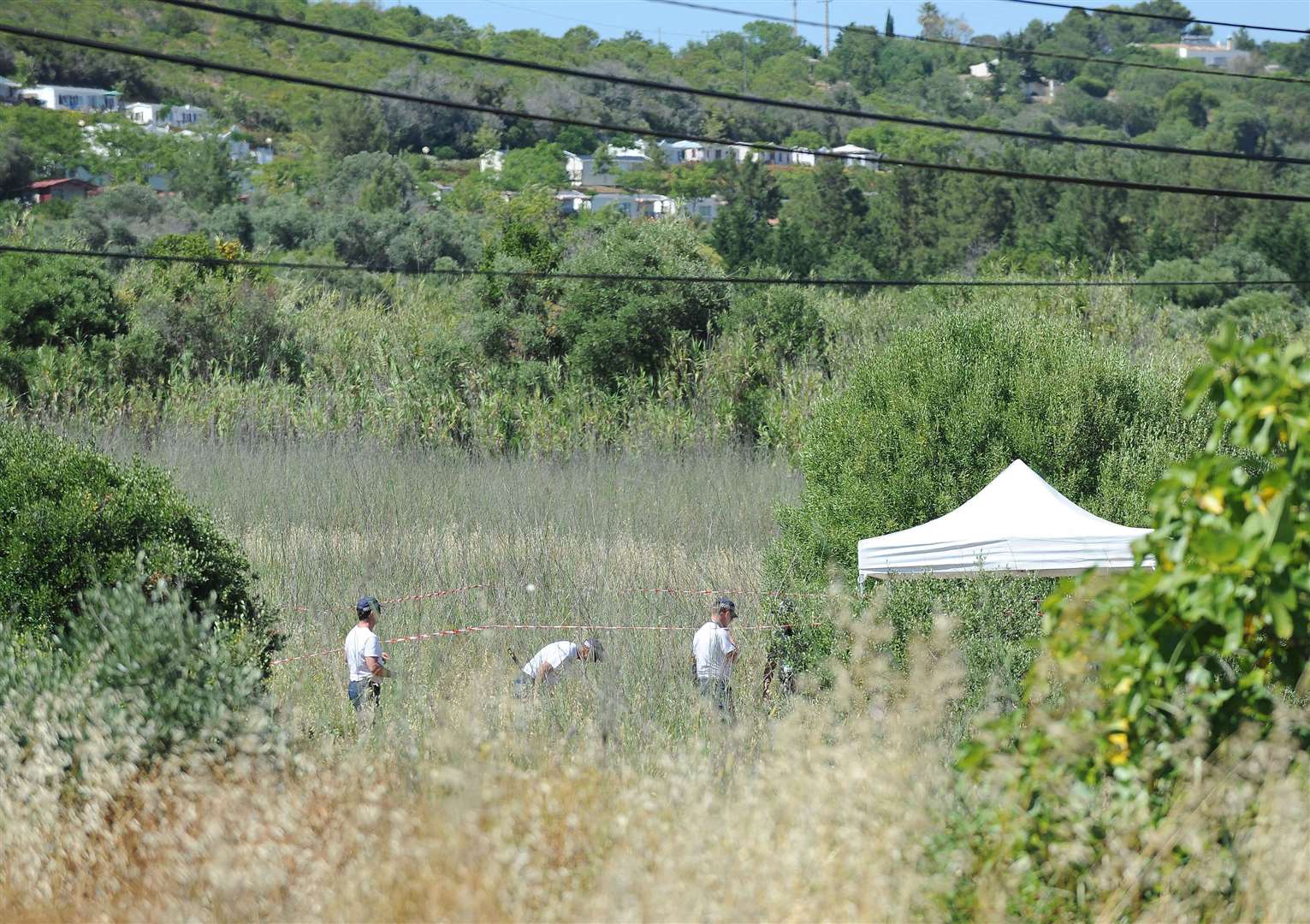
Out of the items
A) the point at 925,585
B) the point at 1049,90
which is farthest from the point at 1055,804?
the point at 1049,90

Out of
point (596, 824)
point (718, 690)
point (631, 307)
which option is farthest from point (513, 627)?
point (631, 307)

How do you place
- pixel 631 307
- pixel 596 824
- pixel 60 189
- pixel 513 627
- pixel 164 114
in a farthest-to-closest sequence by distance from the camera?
1. pixel 164 114
2. pixel 60 189
3. pixel 631 307
4. pixel 513 627
5. pixel 596 824

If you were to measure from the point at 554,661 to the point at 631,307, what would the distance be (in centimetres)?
1834

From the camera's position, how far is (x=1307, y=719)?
17.7 ft

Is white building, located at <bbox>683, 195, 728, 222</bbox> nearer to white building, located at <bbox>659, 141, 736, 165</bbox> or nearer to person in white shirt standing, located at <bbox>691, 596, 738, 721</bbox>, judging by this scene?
white building, located at <bbox>659, 141, 736, 165</bbox>

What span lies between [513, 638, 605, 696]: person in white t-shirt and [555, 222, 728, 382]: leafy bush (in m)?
17.9

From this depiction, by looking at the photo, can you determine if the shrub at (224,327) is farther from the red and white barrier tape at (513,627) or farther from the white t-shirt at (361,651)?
the white t-shirt at (361,651)

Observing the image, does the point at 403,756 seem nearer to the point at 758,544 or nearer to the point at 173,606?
the point at 173,606

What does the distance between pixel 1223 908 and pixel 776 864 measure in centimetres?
139

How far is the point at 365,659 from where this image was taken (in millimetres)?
10664

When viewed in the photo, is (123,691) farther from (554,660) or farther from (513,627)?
(513,627)

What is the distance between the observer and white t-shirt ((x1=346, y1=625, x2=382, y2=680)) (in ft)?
34.9

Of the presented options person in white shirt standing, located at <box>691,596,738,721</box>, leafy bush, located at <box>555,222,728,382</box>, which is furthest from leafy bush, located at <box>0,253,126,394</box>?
person in white shirt standing, located at <box>691,596,738,721</box>

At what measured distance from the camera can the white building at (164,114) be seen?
125838mm
